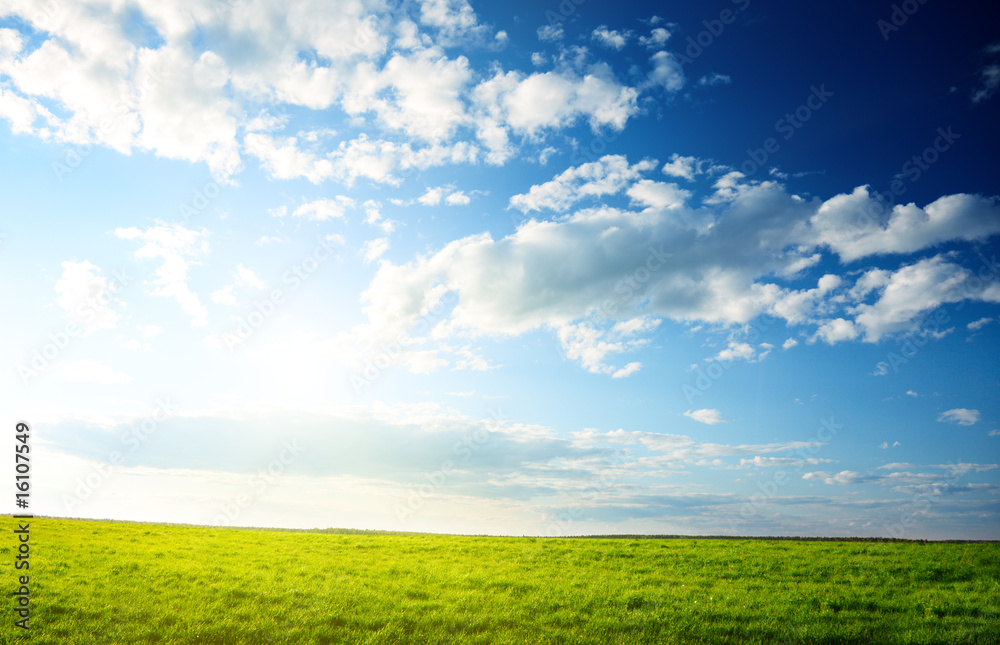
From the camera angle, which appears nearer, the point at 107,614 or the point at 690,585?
the point at 107,614

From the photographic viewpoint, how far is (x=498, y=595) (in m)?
18.9

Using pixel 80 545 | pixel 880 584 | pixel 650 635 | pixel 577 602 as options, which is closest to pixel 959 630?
pixel 880 584

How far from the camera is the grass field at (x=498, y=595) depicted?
1488 cm

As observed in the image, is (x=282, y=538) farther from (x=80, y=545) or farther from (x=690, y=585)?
(x=690, y=585)

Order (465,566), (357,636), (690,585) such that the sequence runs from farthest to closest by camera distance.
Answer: (465,566)
(690,585)
(357,636)

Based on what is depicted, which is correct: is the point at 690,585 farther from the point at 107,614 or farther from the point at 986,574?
the point at 107,614

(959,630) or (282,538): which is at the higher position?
(959,630)

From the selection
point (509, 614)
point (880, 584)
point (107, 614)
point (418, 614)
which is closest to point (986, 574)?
point (880, 584)

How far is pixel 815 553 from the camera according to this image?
95.1ft

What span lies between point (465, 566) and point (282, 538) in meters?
17.1

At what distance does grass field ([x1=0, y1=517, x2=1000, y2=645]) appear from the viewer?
1488 cm

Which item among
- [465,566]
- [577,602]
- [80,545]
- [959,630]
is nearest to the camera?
[959,630]

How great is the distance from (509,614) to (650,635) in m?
4.46

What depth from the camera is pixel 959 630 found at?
1572 centimetres
